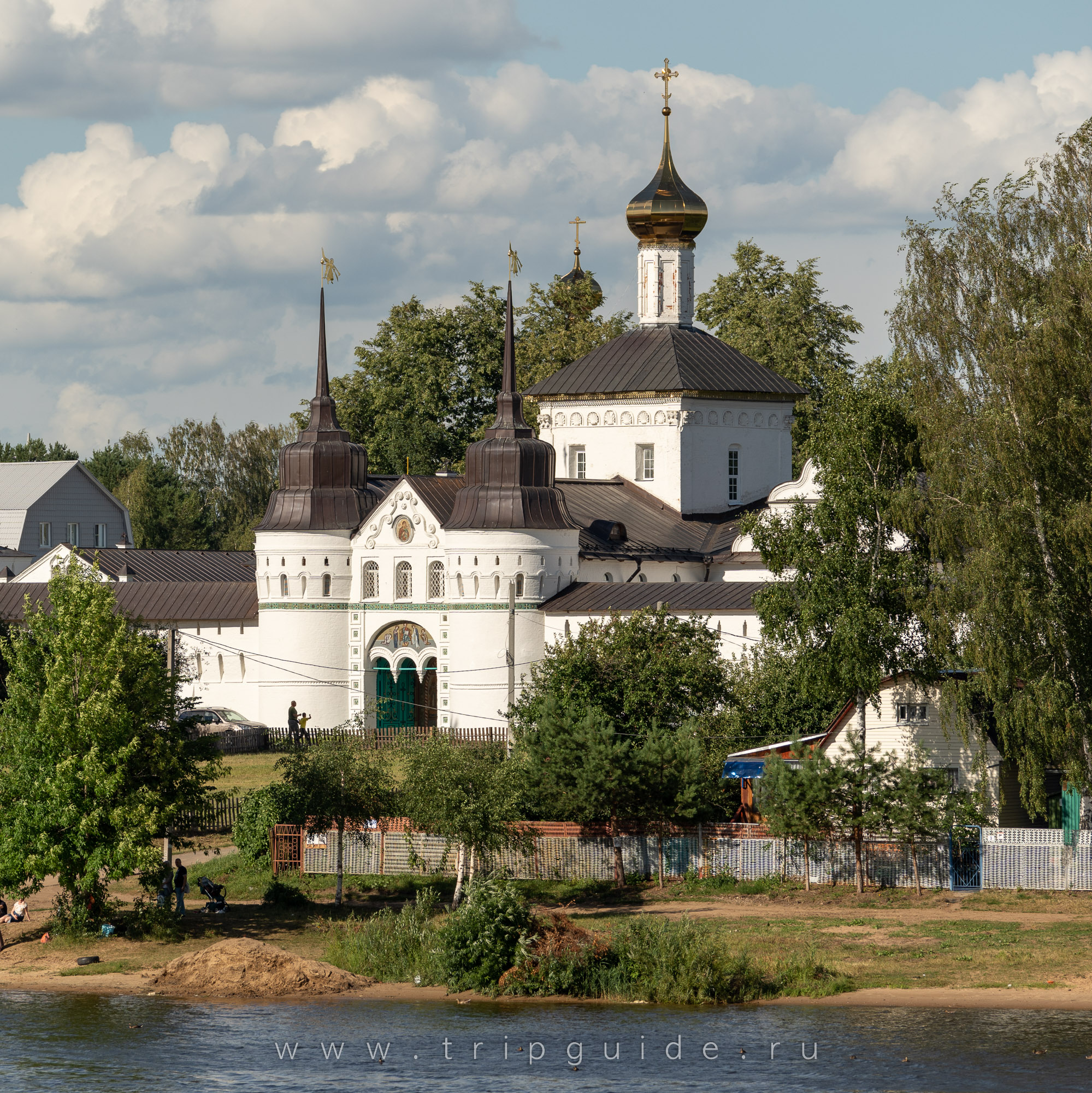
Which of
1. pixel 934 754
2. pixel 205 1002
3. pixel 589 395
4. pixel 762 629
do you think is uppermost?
pixel 589 395

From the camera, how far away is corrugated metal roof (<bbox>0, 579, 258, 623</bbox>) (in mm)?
60406

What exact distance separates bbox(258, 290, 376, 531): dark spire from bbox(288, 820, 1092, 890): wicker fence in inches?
796

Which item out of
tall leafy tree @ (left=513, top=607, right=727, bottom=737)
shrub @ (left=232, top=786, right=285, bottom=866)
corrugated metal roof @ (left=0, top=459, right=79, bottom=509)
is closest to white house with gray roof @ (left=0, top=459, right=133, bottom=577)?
corrugated metal roof @ (left=0, top=459, right=79, bottom=509)

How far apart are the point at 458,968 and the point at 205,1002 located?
11.8 ft

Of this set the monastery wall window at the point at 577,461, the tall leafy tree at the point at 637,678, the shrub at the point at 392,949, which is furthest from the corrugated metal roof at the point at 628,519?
the shrub at the point at 392,949

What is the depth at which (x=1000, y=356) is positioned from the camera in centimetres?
3338

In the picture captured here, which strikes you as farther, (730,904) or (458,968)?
(730,904)

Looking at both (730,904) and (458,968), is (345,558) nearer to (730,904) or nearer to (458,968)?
(730,904)

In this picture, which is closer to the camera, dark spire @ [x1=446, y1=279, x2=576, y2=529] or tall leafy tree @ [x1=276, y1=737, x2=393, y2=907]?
tall leafy tree @ [x1=276, y1=737, x2=393, y2=907]

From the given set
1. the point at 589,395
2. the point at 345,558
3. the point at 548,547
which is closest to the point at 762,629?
the point at 548,547

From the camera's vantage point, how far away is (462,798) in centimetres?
3372

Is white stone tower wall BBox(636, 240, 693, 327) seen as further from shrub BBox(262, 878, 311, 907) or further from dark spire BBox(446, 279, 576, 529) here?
shrub BBox(262, 878, 311, 907)

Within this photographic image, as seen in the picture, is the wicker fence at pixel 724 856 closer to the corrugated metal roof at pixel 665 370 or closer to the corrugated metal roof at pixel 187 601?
the corrugated metal roof at pixel 187 601

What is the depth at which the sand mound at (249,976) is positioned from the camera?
2973cm
